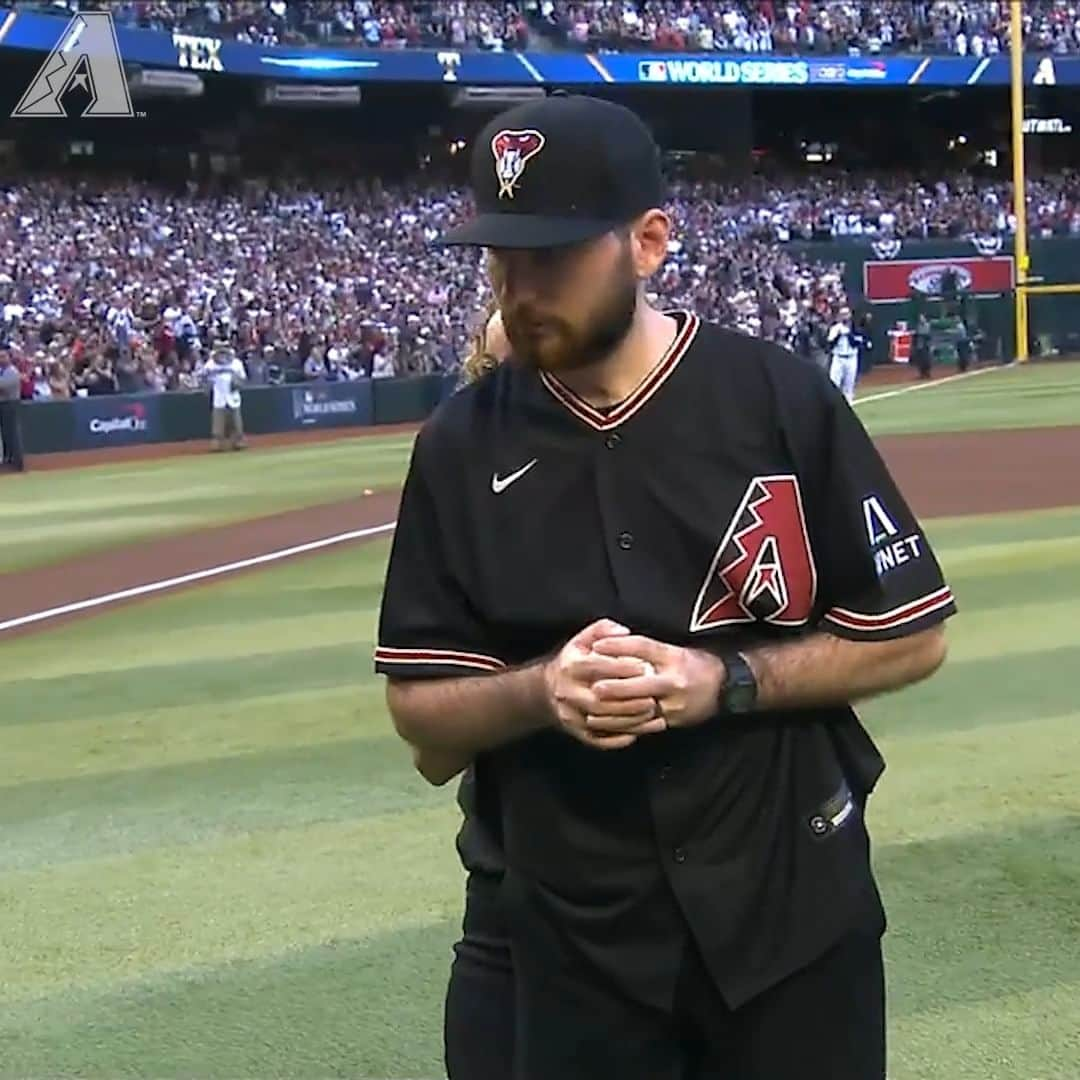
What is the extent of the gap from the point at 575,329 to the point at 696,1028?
0.94m

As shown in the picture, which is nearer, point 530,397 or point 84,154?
point 530,397

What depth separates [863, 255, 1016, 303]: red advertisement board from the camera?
1688 inches

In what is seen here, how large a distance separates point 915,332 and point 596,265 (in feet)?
126

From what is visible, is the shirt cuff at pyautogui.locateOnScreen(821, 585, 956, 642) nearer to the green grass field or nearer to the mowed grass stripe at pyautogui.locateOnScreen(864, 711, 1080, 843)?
the green grass field

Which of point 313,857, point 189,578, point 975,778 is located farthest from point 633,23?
point 313,857

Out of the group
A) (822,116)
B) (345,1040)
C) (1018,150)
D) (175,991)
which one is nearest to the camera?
(345,1040)

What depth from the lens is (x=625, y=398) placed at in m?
2.24

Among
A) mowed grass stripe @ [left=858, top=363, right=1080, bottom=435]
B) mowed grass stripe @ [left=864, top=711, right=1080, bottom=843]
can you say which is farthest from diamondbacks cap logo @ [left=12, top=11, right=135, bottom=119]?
mowed grass stripe @ [left=864, top=711, right=1080, bottom=843]

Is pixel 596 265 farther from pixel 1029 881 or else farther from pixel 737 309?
pixel 737 309

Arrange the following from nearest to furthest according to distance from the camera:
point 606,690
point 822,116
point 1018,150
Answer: point 606,690 < point 1018,150 < point 822,116

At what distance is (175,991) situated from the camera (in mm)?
4469

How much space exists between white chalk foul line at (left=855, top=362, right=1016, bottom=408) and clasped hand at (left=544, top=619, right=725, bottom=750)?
25763mm

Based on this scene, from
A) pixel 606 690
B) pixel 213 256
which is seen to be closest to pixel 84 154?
pixel 213 256

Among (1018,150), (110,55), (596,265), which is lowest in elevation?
(596,265)
